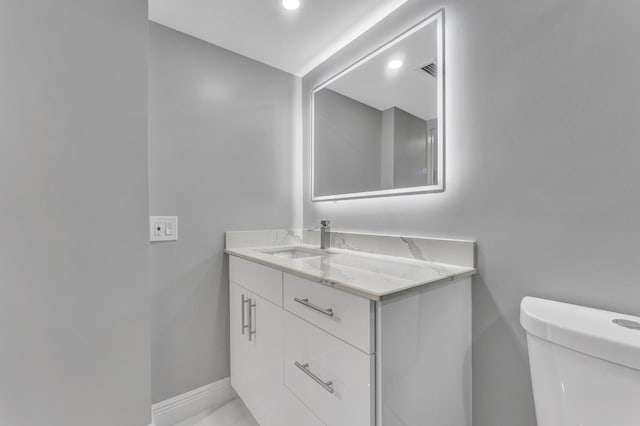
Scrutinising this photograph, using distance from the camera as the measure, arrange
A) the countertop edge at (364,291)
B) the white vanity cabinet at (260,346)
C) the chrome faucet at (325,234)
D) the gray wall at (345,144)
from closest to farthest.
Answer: the countertop edge at (364,291)
the white vanity cabinet at (260,346)
the gray wall at (345,144)
the chrome faucet at (325,234)

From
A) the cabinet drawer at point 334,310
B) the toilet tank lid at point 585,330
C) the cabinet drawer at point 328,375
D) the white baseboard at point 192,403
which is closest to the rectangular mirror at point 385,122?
the toilet tank lid at point 585,330

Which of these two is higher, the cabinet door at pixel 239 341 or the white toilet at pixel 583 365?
the white toilet at pixel 583 365

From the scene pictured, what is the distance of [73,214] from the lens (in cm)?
105

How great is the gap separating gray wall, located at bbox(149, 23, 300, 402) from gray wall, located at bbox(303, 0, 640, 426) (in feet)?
3.53

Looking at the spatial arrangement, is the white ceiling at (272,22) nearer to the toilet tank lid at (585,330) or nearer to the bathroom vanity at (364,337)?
the bathroom vanity at (364,337)

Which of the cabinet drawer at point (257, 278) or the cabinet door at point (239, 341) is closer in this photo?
the cabinet drawer at point (257, 278)

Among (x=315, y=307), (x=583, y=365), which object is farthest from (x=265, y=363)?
(x=583, y=365)

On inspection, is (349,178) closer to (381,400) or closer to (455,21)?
(455,21)

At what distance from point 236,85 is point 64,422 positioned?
1.82 metres

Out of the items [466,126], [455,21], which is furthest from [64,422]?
[455,21]

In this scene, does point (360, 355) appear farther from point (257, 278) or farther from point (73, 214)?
point (73, 214)

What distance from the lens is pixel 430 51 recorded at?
1.19 metres

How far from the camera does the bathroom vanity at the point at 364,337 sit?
0.75m

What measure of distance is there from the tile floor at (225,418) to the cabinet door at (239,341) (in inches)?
4.5
